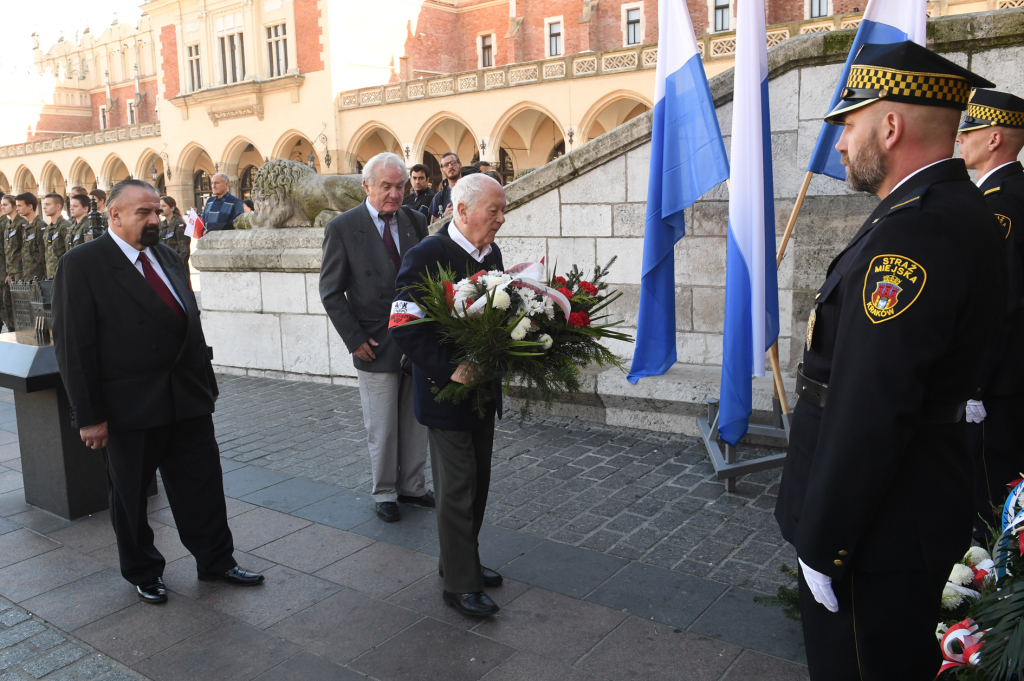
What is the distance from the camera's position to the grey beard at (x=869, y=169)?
6.26 feet

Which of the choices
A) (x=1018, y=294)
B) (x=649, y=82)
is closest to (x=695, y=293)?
(x=1018, y=294)

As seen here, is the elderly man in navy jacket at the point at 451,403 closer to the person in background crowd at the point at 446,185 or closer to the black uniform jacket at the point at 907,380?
the black uniform jacket at the point at 907,380

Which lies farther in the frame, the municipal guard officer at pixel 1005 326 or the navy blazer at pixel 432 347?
the municipal guard officer at pixel 1005 326

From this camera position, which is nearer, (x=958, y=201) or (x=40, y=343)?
(x=958, y=201)

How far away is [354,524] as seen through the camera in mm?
4426

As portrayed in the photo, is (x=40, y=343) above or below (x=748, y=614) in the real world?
above

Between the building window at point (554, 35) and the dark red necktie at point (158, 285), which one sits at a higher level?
the building window at point (554, 35)

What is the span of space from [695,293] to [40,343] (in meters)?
4.59

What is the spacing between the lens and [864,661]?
189cm

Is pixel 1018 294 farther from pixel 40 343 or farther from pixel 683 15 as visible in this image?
pixel 40 343

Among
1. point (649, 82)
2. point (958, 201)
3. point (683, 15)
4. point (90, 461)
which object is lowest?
point (90, 461)

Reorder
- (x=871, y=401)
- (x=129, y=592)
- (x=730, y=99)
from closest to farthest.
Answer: (x=871, y=401) < (x=129, y=592) < (x=730, y=99)

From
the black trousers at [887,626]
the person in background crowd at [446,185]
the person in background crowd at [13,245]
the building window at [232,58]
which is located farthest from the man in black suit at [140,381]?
the building window at [232,58]

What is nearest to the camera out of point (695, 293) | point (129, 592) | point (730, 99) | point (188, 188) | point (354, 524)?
point (129, 592)
